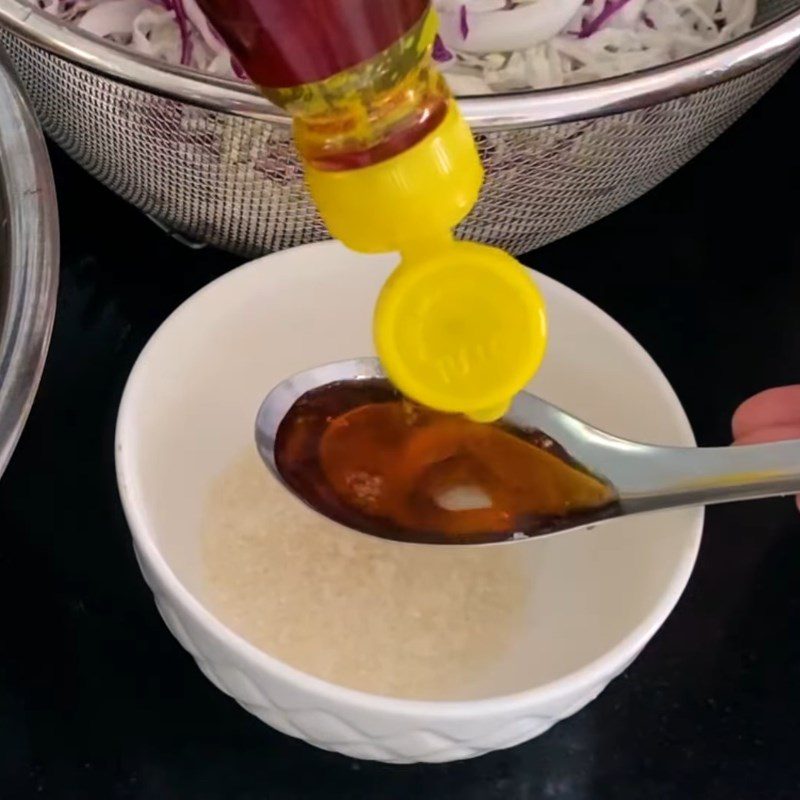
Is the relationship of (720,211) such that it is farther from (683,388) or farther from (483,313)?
(483,313)

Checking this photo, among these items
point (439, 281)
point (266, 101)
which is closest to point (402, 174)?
point (439, 281)

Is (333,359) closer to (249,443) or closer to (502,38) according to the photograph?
(249,443)

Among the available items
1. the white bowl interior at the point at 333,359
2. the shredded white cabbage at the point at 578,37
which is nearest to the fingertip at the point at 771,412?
the white bowl interior at the point at 333,359

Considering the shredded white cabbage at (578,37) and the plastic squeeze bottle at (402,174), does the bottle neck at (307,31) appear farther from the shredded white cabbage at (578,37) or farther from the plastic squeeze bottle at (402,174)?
the shredded white cabbage at (578,37)

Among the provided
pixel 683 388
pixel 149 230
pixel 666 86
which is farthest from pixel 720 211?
pixel 149 230

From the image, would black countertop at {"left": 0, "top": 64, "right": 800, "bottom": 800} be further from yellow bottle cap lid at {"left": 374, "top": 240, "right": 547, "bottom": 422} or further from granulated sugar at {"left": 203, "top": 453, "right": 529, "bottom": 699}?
yellow bottle cap lid at {"left": 374, "top": 240, "right": 547, "bottom": 422}

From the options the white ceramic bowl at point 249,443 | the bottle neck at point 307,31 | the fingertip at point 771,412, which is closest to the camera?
the bottle neck at point 307,31
